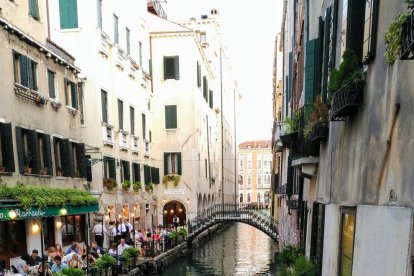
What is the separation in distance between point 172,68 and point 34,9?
54.0ft

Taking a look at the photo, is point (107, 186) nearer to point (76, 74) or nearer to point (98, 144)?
point (98, 144)

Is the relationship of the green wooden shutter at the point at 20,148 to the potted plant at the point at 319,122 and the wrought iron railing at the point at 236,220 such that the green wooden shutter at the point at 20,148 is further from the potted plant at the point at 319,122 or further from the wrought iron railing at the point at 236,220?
the wrought iron railing at the point at 236,220

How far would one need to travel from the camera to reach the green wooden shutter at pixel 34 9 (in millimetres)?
13570

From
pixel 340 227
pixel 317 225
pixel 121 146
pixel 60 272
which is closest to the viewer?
pixel 340 227

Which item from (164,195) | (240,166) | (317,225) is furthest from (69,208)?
(240,166)

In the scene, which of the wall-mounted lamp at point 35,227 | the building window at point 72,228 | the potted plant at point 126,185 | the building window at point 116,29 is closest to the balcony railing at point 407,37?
the wall-mounted lamp at point 35,227

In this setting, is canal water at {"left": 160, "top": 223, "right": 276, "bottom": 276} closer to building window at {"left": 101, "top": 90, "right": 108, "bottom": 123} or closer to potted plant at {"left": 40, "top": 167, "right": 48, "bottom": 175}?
potted plant at {"left": 40, "top": 167, "right": 48, "bottom": 175}

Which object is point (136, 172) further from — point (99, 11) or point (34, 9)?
point (34, 9)

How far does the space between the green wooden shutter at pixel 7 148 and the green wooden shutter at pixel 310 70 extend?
857 cm

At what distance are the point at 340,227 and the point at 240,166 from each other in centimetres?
8596

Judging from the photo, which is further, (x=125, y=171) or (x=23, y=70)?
(x=125, y=171)

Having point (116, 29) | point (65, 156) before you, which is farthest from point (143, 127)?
point (65, 156)

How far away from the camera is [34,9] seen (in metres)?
13.8

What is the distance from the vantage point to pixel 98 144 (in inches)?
711
